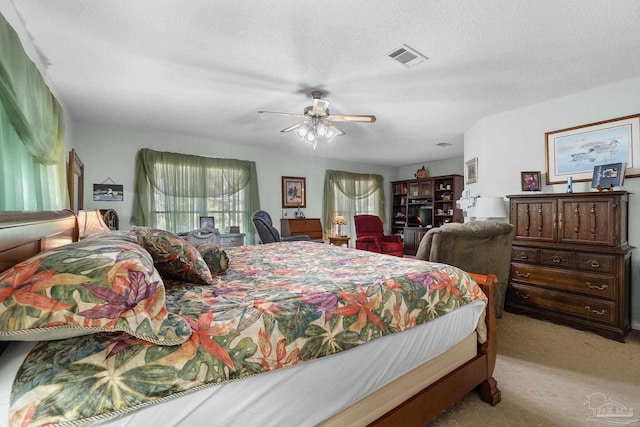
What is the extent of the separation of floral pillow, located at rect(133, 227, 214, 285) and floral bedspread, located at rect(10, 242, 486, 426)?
2.1 inches

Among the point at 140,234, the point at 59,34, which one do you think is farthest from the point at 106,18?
the point at 140,234

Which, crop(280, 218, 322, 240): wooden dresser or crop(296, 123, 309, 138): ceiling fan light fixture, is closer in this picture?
crop(296, 123, 309, 138): ceiling fan light fixture

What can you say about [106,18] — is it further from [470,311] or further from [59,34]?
[470,311]

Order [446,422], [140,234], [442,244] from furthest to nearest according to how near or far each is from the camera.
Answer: [442,244] < [446,422] < [140,234]

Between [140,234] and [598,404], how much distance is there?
2.77 m

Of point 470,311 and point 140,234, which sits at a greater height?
point 140,234

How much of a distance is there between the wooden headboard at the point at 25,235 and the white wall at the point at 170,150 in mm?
3023

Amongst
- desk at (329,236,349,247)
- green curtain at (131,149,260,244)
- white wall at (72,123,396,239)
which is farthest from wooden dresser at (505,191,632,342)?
green curtain at (131,149,260,244)

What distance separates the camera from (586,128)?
2957 millimetres

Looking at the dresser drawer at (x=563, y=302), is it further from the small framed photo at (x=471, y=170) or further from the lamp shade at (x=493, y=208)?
the small framed photo at (x=471, y=170)

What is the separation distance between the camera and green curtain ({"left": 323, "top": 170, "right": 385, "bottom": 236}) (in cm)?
652

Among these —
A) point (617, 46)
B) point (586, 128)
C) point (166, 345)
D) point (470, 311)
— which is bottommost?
point (470, 311)

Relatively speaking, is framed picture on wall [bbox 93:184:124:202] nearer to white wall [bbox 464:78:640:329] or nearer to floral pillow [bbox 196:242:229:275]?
floral pillow [bbox 196:242:229:275]

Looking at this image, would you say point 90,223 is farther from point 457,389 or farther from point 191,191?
point 457,389
